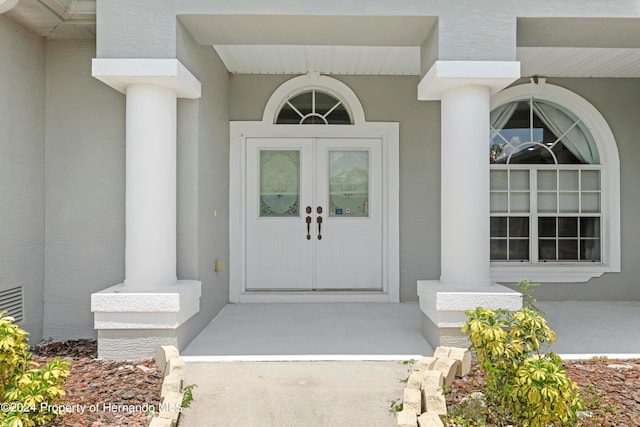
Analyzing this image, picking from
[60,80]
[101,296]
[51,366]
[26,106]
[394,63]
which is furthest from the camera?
[394,63]

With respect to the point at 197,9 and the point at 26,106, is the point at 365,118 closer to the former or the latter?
the point at 197,9

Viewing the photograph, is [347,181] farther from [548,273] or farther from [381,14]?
[548,273]

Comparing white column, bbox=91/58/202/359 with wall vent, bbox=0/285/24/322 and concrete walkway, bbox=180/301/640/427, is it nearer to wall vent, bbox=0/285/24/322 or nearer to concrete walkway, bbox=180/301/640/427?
concrete walkway, bbox=180/301/640/427

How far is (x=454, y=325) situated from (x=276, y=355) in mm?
1484

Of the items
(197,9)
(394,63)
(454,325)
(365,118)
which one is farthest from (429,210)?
(197,9)

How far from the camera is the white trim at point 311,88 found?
6145mm

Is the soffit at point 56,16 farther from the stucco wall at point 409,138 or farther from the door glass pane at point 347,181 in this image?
the door glass pane at point 347,181

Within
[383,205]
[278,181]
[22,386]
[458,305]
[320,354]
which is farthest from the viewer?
[278,181]

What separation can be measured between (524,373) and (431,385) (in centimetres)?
58

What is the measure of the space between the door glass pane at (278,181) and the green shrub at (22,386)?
380 cm

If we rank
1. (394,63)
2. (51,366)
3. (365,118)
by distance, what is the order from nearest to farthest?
(51,366) → (394,63) → (365,118)

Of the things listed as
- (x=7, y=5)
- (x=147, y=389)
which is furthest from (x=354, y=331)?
(x=7, y=5)

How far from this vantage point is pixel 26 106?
443 centimetres

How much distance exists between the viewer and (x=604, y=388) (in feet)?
10.5
